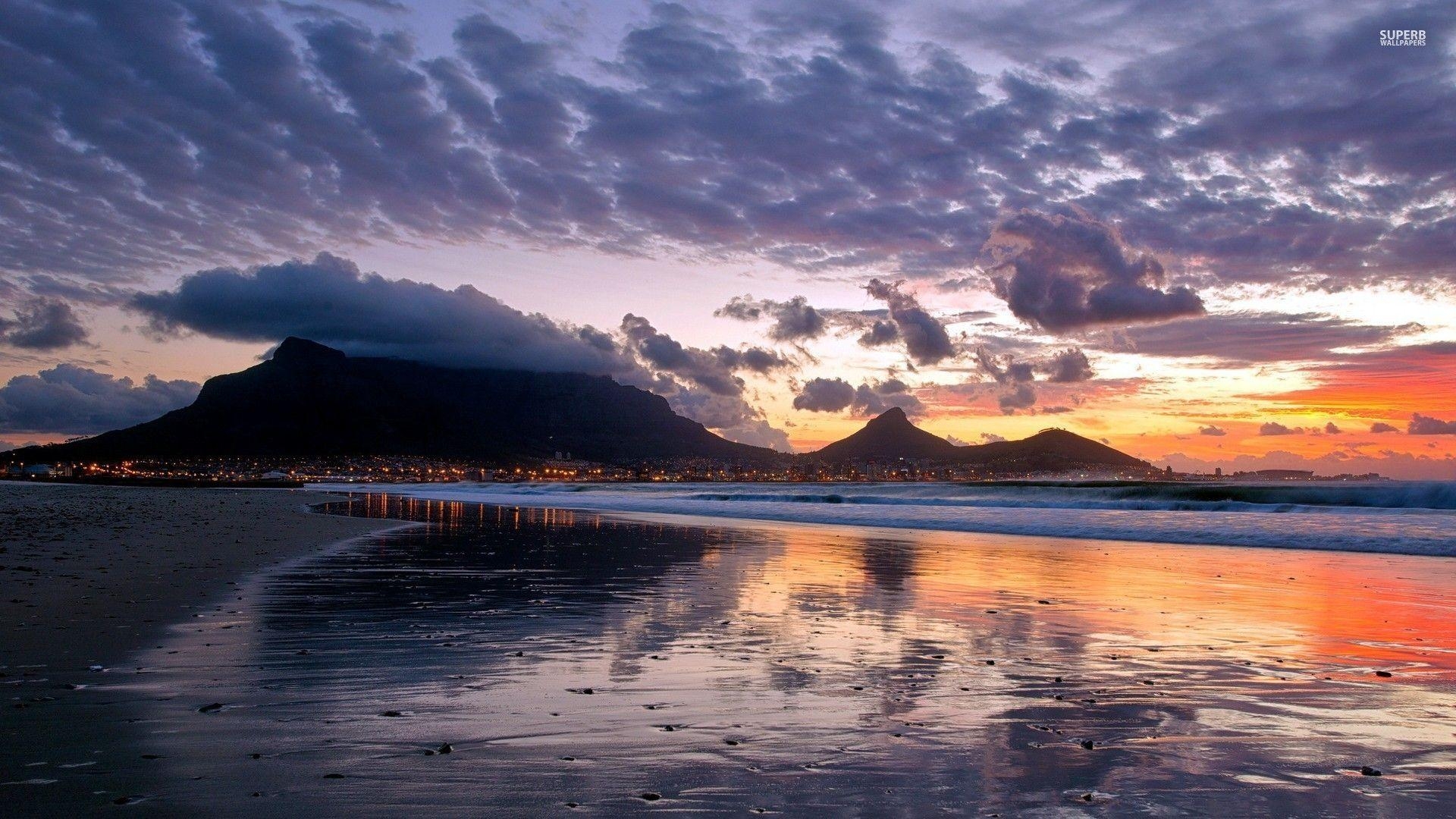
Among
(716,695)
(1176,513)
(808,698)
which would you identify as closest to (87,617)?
(716,695)

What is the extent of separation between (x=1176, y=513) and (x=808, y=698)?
40.7 metres

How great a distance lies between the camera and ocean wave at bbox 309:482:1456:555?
29281 mm

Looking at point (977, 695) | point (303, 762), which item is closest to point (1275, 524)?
point (977, 695)

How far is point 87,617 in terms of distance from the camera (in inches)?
430

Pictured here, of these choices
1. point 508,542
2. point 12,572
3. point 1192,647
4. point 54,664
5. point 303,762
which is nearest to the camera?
point 303,762

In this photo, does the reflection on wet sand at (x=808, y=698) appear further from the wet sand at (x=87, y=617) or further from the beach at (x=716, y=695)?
the wet sand at (x=87, y=617)

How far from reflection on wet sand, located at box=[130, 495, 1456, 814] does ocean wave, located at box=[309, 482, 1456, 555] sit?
14932mm

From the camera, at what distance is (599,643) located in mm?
9930

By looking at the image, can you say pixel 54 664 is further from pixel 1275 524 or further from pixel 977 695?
pixel 1275 524

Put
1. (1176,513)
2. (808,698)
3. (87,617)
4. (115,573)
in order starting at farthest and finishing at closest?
(1176,513) < (115,573) < (87,617) < (808,698)

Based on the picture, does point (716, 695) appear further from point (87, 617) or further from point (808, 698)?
point (87, 617)

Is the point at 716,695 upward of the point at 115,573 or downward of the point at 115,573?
upward

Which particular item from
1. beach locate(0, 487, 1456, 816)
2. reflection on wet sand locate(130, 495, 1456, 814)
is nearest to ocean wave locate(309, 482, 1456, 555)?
beach locate(0, 487, 1456, 816)

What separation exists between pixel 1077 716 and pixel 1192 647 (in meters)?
4.20
